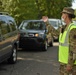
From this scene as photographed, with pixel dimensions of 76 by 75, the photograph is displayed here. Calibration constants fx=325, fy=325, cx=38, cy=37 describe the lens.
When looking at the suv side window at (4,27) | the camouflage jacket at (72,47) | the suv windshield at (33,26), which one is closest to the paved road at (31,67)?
the suv side window at (4,27)

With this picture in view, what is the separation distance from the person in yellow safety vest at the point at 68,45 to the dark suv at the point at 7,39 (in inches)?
179

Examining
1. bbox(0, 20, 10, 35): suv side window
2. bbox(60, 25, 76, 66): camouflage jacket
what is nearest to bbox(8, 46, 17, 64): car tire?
bbox(0, 20, 10, 35): suv side window

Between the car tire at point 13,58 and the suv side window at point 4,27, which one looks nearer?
the suv side window at point 4,27

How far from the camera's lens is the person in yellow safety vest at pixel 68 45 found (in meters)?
4.66

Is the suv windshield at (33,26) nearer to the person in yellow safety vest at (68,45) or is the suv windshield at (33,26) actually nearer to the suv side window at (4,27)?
A: the suv side window at (4,27)

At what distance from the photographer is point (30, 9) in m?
25.0

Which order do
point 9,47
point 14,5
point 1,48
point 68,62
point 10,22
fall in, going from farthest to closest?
point 14,5, point 10,22, point 9,47, point 1,48, point 68,62

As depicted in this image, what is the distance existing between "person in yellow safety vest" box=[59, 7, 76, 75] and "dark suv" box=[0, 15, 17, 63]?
454 cm

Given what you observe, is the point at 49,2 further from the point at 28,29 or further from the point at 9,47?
the point at 9,47

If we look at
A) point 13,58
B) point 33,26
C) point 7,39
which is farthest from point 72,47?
point 33,26

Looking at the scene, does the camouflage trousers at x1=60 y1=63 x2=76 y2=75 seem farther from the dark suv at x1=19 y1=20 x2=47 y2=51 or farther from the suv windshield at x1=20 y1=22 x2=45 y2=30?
the suv windshield at x1=20 y1=22 x2=45 y2=30

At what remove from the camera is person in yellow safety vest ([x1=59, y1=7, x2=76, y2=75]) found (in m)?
4.66

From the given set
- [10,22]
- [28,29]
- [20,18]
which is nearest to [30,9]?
[20,18]

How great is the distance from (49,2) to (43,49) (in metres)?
28.1
